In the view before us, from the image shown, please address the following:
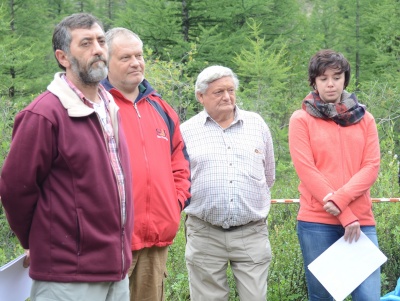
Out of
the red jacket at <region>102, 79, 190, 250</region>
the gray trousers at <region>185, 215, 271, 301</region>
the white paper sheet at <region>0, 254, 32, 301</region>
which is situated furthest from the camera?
the gray trousers at <region>185, 215, 271, 301</region>

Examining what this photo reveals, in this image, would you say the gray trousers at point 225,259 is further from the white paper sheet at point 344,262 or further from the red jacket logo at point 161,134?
the red jacket logo at point 161,134

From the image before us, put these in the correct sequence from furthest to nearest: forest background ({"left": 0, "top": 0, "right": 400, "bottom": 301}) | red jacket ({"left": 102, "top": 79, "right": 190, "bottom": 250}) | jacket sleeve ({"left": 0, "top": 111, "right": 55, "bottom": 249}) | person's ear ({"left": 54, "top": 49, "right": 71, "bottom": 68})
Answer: forest background ({"left": 0, "top": 0, "right": 400, "bottom": 301})
red jacket ({"left": 102, "top": 79, "right": 190, "bottom": 250})
person's ear ({"left": 54, "top": 49, "right": 71, "bottom": 68})
jacket sleeve ({"left": 0, "top": 111, "right": 55, "bottom": 249})

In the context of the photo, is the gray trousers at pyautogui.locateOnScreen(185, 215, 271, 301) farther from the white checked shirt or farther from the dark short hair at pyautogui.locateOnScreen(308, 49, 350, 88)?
the dark short hair at pyautogui.locateOnScreen(308, 49, 350, 88)

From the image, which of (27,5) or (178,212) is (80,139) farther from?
(27,5)

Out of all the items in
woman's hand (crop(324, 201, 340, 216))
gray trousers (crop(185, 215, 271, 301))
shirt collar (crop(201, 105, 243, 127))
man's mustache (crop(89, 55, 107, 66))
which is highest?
man's mustache (crop(89, 55, 107, 66))

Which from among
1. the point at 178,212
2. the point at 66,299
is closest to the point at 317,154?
the point at 178,212

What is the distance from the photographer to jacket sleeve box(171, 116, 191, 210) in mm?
3489

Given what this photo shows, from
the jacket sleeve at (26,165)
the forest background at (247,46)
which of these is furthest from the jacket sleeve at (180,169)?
the forest background at (247,46)

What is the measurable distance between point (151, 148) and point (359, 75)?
2427 cm

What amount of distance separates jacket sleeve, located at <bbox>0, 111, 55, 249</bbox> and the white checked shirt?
1564 millimetres

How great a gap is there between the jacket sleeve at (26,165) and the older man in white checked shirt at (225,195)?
5.19 feet

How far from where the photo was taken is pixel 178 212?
11.2ft

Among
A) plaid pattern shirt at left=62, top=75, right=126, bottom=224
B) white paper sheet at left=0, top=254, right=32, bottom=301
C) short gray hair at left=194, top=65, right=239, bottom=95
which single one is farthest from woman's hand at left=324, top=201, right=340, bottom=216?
white paper sheet at left=0, top=254, right=32, bottom=301

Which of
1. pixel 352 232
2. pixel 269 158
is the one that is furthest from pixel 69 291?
pixel 269 158
